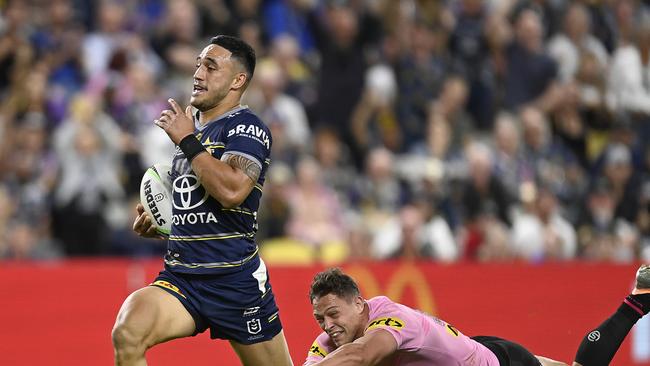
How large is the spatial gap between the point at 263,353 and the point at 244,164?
1.04 meters

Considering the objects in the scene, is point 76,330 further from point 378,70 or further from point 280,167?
point 378,70

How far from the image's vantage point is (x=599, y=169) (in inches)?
528

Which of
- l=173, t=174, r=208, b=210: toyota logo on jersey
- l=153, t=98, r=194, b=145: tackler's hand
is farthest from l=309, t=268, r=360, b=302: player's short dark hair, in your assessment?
l=153, t=98, r=194, b=145: tackler's hand

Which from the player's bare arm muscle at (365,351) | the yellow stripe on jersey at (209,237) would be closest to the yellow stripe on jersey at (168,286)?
the yellow stripe on jersey at (209,237)

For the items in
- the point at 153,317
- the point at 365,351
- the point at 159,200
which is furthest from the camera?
the point at 159,200

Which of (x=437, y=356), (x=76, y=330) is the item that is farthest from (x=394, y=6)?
(x=437, y=356)

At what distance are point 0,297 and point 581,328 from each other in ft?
16.6

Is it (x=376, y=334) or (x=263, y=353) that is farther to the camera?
(x=263, y=353)

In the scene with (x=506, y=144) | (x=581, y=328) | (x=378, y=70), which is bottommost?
(x=581, y=328)

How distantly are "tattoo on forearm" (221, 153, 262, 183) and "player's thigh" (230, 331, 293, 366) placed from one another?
0.91 m

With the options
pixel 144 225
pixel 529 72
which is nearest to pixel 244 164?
pixel 144 225

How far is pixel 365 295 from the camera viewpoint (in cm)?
1004

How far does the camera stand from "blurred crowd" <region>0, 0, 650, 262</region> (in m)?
11.0

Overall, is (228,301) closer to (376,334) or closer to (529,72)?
(376,334)
